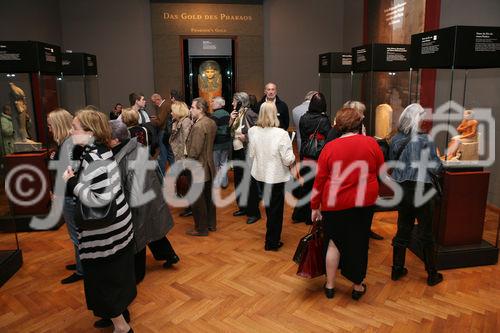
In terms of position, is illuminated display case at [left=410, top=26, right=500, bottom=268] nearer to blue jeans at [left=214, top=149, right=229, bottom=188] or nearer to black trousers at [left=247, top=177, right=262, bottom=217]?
black trousers at [left=247, top=177, right=262, bottom=217]

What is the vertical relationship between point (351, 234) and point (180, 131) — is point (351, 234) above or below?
below

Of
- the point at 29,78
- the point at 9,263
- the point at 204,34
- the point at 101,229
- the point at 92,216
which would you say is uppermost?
the point at 204,34

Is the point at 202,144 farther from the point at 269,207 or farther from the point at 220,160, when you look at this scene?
the point at 220,160

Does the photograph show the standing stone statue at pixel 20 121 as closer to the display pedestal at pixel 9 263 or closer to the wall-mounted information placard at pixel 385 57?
the display pedestal at pixel 9 263

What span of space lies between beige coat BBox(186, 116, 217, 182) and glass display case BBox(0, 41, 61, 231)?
1.91m

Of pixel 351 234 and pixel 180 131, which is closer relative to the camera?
pixel 351 234

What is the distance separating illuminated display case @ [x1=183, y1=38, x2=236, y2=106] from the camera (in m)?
10.4

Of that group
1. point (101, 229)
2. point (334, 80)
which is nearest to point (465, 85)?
point (101, 229)

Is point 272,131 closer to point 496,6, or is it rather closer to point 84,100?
point 496,6

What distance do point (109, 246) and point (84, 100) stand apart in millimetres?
6444

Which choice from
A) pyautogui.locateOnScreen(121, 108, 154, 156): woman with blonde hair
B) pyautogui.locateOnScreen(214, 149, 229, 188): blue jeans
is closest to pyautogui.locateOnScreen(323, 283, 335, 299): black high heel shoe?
pyautogui.locateOnScreen(121, 108, 154, 156): woman with blonde hair

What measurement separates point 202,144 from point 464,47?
2.53 metres

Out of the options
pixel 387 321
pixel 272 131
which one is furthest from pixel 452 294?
pixel 272 131

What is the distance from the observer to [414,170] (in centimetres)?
330
